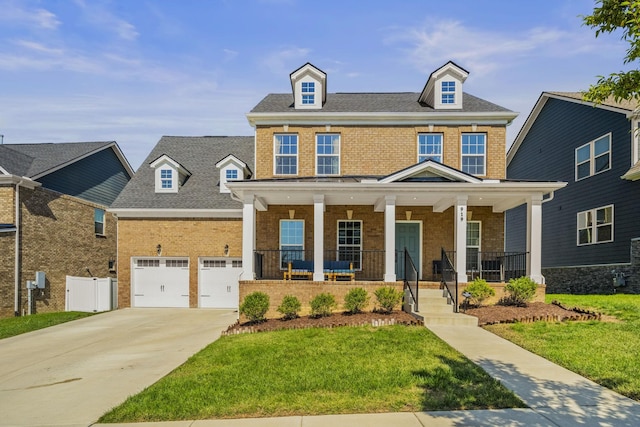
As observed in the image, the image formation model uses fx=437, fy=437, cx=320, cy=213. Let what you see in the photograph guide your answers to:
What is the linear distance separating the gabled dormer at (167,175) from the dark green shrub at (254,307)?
30.0 feet

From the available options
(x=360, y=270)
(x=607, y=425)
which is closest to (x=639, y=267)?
(x=360, y=270)

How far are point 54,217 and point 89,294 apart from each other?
362 centimetres

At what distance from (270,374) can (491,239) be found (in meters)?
12.0

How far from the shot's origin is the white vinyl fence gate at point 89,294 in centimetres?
1873

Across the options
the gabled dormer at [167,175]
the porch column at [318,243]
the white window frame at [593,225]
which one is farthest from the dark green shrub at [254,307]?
the white window frame at [593,225]

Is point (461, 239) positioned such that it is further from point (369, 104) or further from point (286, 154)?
point (286, 154)

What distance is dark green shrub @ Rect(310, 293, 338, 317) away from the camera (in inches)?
485

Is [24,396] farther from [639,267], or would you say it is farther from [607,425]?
[639,267]

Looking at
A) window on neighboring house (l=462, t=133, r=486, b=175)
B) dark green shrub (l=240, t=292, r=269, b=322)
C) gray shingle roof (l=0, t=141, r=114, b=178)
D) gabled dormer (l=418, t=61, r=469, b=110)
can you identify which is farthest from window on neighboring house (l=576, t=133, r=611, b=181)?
gray shingle roof (l=0, t=141, r=114, b=178)

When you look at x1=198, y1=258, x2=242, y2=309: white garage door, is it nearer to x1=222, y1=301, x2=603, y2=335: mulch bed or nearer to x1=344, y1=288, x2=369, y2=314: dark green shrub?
x1=222, y1=301, x2=603, y2=335: mulch bed

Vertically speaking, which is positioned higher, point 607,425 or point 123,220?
point 123,220

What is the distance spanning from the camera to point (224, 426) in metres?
4.97

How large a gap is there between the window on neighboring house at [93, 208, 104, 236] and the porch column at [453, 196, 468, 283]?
55.7 ft

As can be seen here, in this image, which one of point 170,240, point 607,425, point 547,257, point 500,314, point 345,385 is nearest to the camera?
point 607,425
